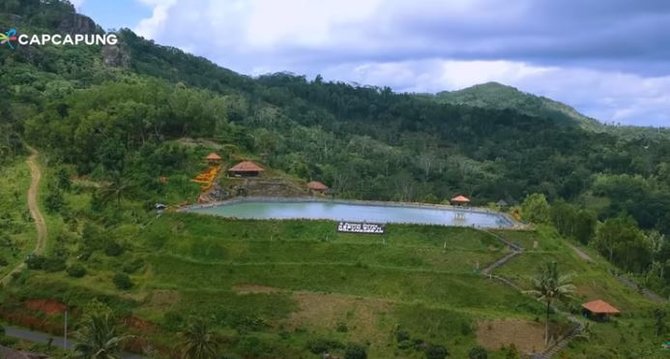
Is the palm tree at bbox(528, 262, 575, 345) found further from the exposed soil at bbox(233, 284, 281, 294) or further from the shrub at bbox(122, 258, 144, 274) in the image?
the shrub at bbox(122, 258, 144, 274)

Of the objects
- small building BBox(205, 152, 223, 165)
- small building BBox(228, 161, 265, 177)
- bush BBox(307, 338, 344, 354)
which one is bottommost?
bush BBox(307, 338, 344, 354)

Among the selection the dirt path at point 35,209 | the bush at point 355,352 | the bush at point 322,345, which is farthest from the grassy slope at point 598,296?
the dirt path at point 35,209

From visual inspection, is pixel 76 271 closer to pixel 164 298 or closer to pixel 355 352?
pixel 164 298

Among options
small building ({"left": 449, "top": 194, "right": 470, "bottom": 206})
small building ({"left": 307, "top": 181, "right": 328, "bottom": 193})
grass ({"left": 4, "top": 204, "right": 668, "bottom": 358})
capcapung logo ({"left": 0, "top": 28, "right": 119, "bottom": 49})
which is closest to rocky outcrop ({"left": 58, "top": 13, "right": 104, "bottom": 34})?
capcapung logo ({"left": 0, "top": 28, "right": 119, "bottom": 49})

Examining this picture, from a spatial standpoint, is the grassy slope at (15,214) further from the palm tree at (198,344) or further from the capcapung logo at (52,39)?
the capcapung logo at (52,39)

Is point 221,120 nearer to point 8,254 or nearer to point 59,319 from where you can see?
point 8,254

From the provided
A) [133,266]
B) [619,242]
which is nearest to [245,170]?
[133,266]

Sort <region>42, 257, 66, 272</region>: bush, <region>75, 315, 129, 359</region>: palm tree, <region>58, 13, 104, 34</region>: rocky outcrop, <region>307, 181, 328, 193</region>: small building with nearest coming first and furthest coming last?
1. <region>75, 315, 129, 359</region>: palm tree
2. <region>42, 257, 66, 272</region>: bush
3. <region>307, 181, 328, 193</region>: small building
4. <region>58, 13, 104, 34</region>: rocky outcrop

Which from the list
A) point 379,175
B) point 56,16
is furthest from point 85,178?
point 56,16
